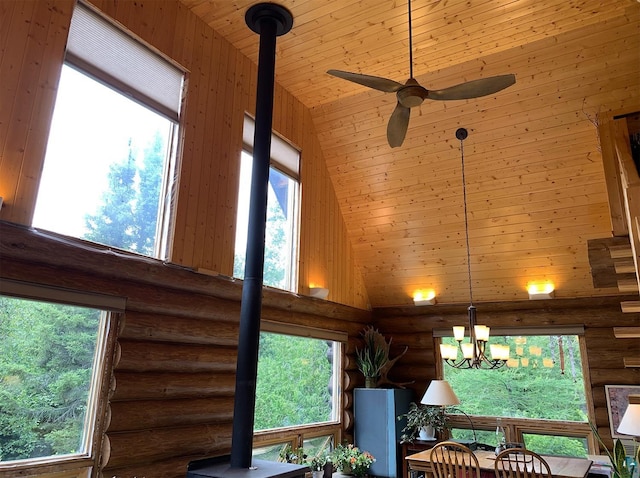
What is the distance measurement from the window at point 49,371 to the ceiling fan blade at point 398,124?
8.26ft

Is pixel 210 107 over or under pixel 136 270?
over

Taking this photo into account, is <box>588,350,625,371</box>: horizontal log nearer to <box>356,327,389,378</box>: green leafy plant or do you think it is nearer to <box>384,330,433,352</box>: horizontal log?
<box>384,330,433,352</box>: horizontal log

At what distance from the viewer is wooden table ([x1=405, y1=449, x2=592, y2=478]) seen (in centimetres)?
399

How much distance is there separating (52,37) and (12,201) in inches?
50.7

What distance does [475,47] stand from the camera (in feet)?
17.0

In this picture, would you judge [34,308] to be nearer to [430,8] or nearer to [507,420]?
[430,8]

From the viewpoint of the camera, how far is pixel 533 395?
6473 millimetres

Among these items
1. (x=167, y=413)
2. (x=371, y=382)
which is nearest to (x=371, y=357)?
(x=371, y=382)

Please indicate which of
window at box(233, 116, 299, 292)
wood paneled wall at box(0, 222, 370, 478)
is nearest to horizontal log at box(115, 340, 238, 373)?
wood paneled wall at box(0, 222, 370, 478)

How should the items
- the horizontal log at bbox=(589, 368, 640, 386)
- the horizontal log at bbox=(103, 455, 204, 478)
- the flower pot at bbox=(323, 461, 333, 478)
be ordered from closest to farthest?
the horizontal log at bbox=(103, 455, 204, 478) < the flower pot at bbox=(323, 461, 333, 478) < the horizontal log at bbox=(589, 368, 640, 386)

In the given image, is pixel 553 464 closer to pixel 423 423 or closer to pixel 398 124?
pixel 423 423

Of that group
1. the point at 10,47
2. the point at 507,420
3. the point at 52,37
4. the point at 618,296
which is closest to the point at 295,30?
the point at 52,37

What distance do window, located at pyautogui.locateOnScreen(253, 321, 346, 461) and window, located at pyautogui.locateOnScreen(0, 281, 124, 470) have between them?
1.89m

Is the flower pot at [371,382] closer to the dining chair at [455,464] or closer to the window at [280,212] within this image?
the window at [280,212]
